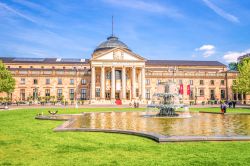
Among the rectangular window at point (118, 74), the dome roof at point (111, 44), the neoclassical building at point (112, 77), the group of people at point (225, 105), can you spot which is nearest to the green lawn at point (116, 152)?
the group of people at point (225, 105)

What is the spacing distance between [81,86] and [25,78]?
1764 cm

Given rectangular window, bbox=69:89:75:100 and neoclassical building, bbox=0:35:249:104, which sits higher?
neoclassical building, bbox=0:35:249:104

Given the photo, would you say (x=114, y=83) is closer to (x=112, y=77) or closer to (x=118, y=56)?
(x=112, y=77)

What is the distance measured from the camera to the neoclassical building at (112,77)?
275ft

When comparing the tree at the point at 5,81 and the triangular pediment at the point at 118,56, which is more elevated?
the triangular pediment at the point at 118,56

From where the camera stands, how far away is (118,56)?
3305 inches

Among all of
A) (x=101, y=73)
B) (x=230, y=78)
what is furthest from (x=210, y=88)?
(x=101, y=73)

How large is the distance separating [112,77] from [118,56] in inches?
261

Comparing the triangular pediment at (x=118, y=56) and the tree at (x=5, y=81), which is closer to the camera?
the tree at (x=5, y=81)

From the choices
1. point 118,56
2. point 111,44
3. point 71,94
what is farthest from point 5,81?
point 111,44

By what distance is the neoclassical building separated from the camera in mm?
83812

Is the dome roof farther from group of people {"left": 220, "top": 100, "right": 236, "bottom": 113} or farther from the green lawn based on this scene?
the green lawn

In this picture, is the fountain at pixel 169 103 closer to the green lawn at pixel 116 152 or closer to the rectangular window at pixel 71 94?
the green lawn at pixel 116 152

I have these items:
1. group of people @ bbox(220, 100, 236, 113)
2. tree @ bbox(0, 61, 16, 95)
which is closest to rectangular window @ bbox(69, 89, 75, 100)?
tree @ bbox(0, 61, 16, 95)
